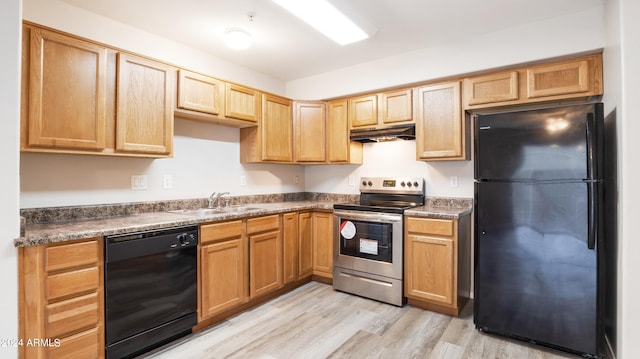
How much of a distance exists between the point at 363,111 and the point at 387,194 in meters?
0.99

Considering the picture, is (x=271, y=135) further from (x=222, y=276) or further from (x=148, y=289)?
(x=148, y=289)

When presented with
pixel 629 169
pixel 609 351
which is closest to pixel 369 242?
pixel 609 351

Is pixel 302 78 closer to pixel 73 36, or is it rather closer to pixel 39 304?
pixel 73 36

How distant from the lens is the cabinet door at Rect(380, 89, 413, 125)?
127 inches

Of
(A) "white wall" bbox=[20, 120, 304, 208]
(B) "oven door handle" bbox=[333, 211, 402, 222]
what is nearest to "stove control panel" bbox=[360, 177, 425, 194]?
(B) "oven door handle" bbox=[333, 211, 402, 222]

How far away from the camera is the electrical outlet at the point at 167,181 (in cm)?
288

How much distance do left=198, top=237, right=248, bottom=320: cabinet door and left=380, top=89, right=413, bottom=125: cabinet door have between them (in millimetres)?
1949

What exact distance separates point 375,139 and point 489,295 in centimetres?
191

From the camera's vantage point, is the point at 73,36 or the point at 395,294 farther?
the point at 395,294

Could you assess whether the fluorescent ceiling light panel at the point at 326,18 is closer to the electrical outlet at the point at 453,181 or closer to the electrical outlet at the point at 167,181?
the electrical outlet at the point at 453,181

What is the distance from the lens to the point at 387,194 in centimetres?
366

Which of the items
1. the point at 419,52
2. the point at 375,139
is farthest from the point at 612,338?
the point at 419,52

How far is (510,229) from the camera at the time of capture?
2334mm

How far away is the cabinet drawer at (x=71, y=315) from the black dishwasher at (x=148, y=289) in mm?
75
